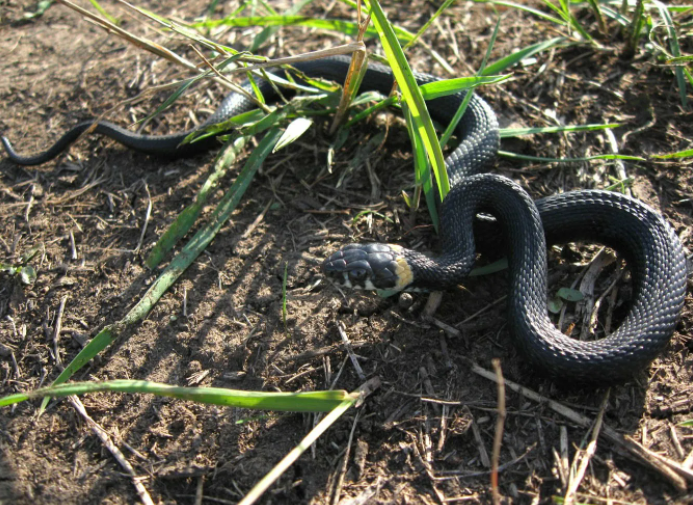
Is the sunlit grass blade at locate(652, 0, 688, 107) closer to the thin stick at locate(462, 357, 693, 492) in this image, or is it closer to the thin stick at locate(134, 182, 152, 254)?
the thin stick at locate(462, 357, 693, 492)

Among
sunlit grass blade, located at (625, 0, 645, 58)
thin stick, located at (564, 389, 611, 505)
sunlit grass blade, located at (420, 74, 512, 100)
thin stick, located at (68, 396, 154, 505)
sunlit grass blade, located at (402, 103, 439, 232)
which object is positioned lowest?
thin stick, located at (68, 396, 154, 505)

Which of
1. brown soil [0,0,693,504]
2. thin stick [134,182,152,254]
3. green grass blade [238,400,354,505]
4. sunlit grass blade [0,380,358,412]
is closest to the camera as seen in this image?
green grass blade [238,400,354,505]

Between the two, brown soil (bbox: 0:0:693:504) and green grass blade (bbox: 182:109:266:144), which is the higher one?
green grass blade (bbox: 182:109:266:144)

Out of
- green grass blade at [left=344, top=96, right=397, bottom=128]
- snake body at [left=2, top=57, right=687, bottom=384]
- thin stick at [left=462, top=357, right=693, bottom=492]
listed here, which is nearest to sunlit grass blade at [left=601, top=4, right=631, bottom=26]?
snake body at [left=2, top=57, right=687, bottom=384]

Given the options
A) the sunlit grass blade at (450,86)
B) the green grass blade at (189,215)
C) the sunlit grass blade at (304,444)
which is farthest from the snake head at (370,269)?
the sunlit grass blade at (450,86)

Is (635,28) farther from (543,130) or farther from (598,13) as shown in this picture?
(543,130)

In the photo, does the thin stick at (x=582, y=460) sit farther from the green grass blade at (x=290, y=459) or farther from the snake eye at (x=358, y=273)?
the snake eye at (x=358, y=273)

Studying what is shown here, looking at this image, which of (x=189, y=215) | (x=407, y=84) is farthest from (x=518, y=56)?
(x=189, y=215)

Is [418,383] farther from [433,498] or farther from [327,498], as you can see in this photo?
[327,498]
